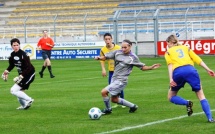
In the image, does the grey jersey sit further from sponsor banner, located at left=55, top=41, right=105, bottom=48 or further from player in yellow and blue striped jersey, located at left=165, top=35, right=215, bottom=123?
sponsor banner, located at left=55, top=41, right=105, bottom=48

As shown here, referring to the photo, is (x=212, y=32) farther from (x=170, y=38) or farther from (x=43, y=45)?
(x=170, y=38)

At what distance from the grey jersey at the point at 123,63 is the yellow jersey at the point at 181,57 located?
160 centimetres

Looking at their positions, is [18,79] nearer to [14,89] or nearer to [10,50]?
[14,89]

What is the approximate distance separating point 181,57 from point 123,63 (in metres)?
1.98

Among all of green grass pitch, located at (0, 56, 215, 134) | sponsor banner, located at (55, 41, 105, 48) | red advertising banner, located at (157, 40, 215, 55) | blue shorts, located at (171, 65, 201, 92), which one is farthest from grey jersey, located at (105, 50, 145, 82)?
sponsor banner, located at (55, 41, 105, 48)

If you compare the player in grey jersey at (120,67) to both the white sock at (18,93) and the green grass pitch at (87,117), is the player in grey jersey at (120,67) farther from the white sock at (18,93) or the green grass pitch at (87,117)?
the white sock at (18,93)

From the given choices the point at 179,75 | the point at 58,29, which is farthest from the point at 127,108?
the point at 58,29

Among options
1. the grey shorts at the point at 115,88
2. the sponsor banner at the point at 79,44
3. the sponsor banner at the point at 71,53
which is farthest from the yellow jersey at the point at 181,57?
the sponsor banner at the point at 71,53

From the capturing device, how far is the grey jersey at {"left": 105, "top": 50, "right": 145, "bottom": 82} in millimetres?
13438

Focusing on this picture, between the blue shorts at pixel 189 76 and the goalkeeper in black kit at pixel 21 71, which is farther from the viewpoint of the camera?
the goalkeeper in black kit at pixel 21 71

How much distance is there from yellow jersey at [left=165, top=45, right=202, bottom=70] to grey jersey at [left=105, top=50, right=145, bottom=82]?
1.60 m

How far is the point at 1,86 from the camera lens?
909 inches

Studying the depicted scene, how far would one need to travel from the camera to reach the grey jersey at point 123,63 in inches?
529

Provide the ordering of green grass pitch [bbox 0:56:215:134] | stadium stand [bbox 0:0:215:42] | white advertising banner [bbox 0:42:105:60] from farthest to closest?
stadium stand [bbox 0:0:215:42] → white advertising banner [bbox 0:42:105:60] → green grass pitch [bbox 0:56:215:134]
